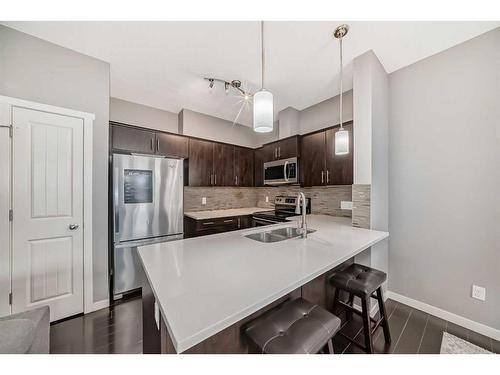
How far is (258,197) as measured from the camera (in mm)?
4273

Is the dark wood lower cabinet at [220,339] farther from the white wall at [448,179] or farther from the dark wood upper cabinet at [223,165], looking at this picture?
the dark wood upper cabinet at [223,165]

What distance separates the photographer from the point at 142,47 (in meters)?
1.83

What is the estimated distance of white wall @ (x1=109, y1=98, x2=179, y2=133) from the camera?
9.23 ft

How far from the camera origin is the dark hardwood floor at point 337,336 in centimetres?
148

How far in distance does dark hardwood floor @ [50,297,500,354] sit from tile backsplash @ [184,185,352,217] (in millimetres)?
1348

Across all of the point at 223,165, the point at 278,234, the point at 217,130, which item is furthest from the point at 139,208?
the point at 217,130

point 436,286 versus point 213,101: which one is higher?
point 213,101

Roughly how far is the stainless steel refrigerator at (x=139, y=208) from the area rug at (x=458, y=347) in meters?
2.83

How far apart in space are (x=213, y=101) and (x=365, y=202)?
8.23 ft

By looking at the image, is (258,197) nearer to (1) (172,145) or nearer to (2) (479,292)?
(1) (172,145)

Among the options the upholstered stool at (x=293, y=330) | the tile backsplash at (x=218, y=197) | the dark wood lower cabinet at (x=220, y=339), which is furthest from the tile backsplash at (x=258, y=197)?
the upholstered stool at (x=293, y=330)

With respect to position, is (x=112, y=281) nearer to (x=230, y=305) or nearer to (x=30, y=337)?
(x=30, y=337)
